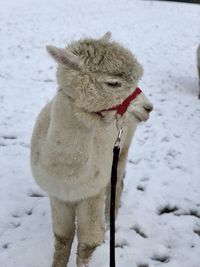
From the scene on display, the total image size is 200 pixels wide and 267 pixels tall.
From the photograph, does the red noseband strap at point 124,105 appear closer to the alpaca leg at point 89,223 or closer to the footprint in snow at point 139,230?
the alpaca leg at point 89,223

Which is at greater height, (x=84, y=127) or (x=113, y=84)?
(x=113, y=84)

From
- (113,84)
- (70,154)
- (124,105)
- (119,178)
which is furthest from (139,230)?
(113,84)

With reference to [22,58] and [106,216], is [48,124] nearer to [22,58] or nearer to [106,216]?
[106,216]

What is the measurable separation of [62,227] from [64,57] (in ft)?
4.06

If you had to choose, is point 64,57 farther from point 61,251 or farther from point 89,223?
point 61,251

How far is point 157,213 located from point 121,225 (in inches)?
16.4

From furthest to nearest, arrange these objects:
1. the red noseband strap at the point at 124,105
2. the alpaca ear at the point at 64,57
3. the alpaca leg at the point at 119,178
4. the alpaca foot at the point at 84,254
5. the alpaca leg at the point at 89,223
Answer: the alpaca leg at the point at 119,178 → the alpaca foot at the point at 84,254 → the alpaca leg at the point at 89,223 → the red noseband strap at the point at 124,105 → the alpaca ear at the point at 64,57

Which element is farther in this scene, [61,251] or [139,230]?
[139,230]

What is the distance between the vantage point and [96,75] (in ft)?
7.31

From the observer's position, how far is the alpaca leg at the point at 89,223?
2.65m

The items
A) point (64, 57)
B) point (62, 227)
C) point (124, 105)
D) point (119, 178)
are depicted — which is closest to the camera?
point (64, 57)

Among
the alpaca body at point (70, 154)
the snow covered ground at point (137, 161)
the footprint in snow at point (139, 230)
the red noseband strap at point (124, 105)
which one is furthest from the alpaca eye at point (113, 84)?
the footprint in snow at point (139, 230)

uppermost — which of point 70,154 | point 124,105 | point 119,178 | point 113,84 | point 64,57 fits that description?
point 64,57

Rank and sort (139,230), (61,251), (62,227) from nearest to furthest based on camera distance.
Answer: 1. (62,227)
2. (61,251)
3. (139,230)
